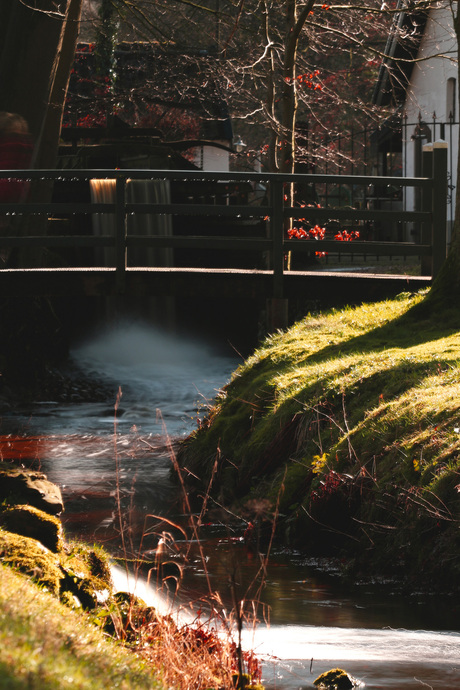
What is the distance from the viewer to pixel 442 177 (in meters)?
11.3

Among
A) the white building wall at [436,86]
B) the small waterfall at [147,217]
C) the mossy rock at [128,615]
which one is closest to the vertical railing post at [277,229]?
the mossy rock at [128,615]

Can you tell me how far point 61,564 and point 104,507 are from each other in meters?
3.30

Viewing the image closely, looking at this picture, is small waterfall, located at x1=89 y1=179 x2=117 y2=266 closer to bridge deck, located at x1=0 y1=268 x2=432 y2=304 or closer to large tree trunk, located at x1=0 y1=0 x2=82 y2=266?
large tree trunk, located at x1=0 y1=0 x2=82 y2=266

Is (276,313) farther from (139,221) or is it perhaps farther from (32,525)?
(139,221)

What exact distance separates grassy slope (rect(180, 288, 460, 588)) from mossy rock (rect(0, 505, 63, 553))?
1128mm

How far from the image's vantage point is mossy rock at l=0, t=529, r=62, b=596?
4.22 metres

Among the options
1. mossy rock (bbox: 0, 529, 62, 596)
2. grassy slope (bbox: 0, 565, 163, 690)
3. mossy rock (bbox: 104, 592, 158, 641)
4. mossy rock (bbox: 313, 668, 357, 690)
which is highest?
grassy slope (bbox: 0, 565, 163, 690)

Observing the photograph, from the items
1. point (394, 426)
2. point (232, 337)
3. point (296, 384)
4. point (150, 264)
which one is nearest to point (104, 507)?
point (296, 384)

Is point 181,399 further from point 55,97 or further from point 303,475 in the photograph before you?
point 303,475

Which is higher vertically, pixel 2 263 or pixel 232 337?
pixel 2 263

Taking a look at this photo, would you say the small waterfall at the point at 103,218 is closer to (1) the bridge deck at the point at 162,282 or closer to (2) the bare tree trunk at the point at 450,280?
(1) the bridge deck at the point at 162,282

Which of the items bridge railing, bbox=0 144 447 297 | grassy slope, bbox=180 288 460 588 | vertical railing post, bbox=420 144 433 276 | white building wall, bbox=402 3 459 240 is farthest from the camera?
white building wall, bbox=402 3 459 240

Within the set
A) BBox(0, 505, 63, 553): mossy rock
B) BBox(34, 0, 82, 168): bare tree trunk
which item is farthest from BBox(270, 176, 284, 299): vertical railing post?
BBox(0, 505, 63, 553): mossy rock

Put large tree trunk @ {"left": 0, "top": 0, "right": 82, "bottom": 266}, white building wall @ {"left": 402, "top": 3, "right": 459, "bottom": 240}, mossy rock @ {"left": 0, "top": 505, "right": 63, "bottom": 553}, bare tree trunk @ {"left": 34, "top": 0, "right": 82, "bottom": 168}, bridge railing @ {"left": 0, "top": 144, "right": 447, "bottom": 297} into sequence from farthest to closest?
white building wall @ {"left": 402, "top": 3, "right": 459, "bottom": 240} → bare tree trunk @ {"left": 34, "top": 0, "right": 82, "bottom": 168} → large tree trunk @ {"left": 0, "top": 0, "right": 82, "bottom": 266} → bridge railing @ {"left": 0, "top": 144, "right": 447, "bottom": 297} → mossy rock @ {"left": 0, "top": 505, "right": 63, "bottom": 553}
